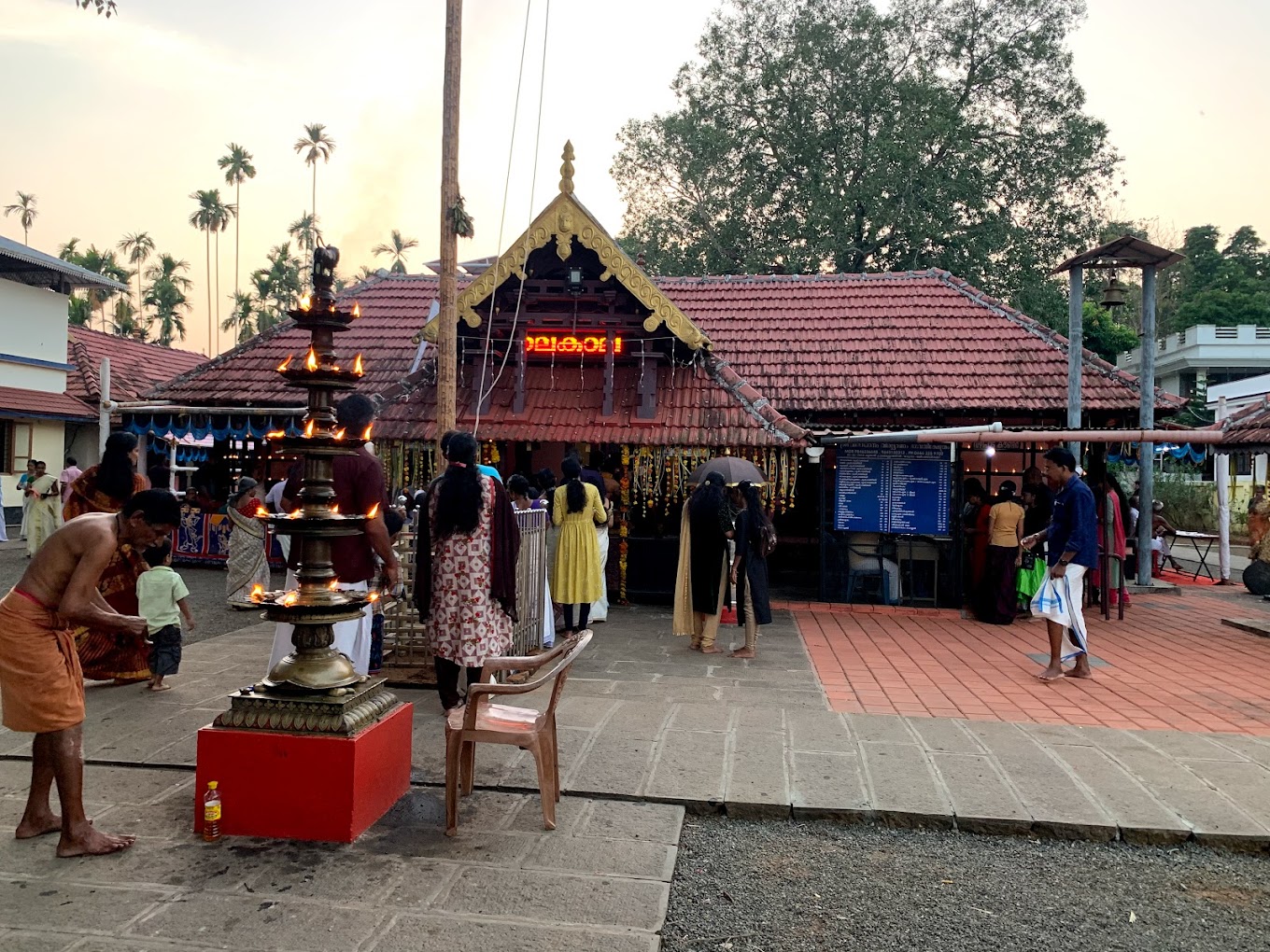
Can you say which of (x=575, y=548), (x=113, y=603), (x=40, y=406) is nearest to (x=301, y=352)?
(x=575, y=548)

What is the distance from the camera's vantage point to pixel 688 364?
10.8m

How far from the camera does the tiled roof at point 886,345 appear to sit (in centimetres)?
1130

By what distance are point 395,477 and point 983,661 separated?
6.86 m

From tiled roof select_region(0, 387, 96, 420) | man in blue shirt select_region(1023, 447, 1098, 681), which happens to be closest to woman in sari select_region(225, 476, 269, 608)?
man in blue shirt select_region(1023, 447, 1098, 681)

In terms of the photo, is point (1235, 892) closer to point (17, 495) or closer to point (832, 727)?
point (832, 727)

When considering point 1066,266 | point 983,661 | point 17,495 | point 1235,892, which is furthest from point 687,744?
point 17,495

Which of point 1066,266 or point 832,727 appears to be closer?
point 832,727

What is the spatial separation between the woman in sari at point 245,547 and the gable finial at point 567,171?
16.4 ft

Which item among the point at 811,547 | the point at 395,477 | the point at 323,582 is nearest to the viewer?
the point at 323,582

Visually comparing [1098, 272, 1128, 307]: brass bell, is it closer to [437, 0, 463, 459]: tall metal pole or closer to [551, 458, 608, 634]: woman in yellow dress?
[551, 458, 608, 634]: woman in yellow dress

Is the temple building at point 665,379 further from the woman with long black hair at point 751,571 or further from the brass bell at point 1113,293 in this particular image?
the woman with long black hair at point 751,571

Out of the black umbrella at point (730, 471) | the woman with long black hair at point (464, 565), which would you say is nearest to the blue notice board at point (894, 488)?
the black umbrella at point (730, 471)

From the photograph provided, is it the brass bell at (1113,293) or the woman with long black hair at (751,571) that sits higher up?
the brass bell at (1113,293)

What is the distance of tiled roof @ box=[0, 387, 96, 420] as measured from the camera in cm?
1862
